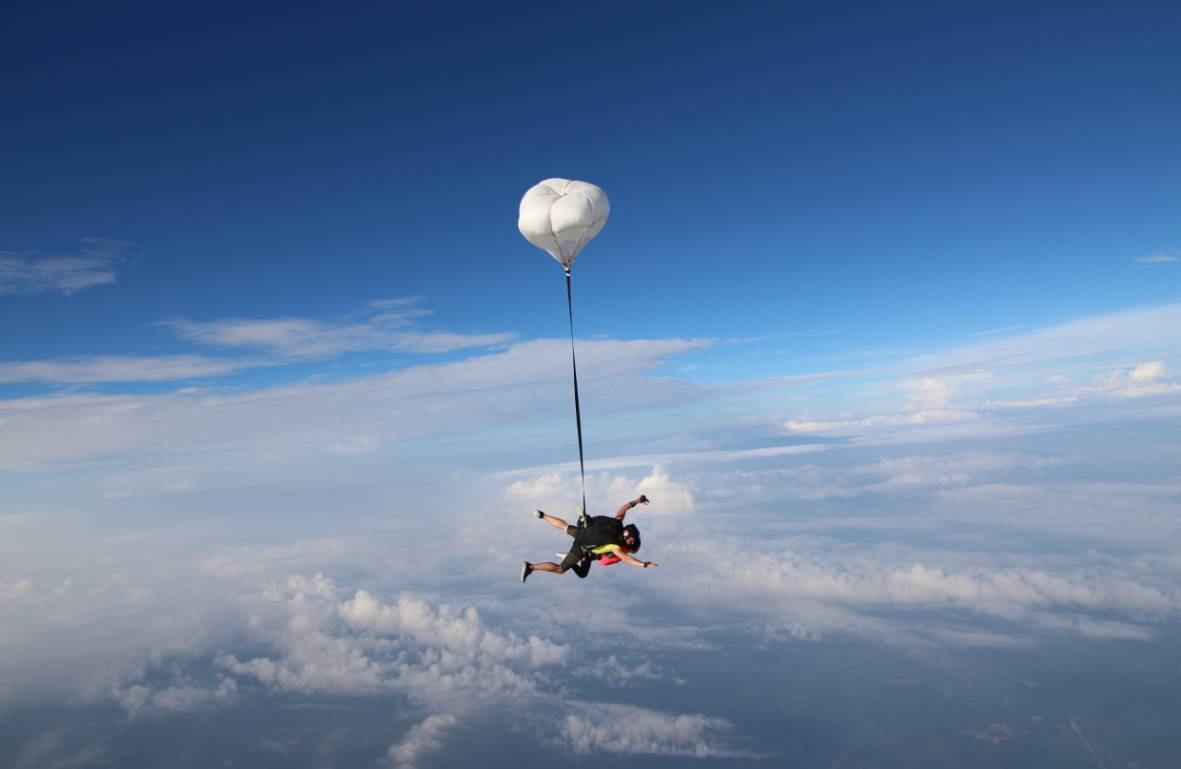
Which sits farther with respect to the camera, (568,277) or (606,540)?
(568,277)

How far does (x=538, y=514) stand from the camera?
60.8 ft

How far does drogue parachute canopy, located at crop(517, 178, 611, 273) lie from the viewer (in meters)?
18.0

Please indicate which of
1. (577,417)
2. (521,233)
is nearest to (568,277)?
(521,233)

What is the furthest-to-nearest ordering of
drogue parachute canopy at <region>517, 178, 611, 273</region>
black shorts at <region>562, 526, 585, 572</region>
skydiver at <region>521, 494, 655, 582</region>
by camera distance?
drogue parachute canopy at <region>517, 178, 611, 273</region>
black shorts at <region>562, 526, 585, 572</region>
skydiver at <region>521, 494, 655, 582</region>

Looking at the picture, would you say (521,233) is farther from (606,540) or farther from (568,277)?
(606,540)

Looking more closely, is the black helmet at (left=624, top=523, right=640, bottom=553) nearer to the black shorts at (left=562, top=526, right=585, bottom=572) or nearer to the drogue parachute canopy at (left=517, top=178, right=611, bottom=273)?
the black shorts at (left=562, top=526, right=585, bottom=572)

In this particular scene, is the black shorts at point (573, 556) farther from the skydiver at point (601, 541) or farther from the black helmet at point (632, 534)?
the black helmet at point (632, 534)

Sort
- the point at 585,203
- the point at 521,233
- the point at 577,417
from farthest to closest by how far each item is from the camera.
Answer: the point at 521,233
the point at 585,203
the point at 577,417

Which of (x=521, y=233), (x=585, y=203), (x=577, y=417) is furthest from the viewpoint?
(x=521, y=233)

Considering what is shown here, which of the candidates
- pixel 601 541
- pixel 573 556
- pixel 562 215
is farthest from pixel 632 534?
pixel 562 215

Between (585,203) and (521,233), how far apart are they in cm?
249

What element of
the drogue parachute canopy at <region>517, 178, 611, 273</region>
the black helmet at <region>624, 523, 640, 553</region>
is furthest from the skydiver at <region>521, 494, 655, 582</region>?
the drogue parachute canopy at <region>517, 178, 611, 273</region>

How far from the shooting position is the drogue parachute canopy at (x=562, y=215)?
711 inches

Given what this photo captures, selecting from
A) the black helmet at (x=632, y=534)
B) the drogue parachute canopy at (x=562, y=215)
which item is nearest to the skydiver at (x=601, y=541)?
the black helmet at (x=632, y=534)
